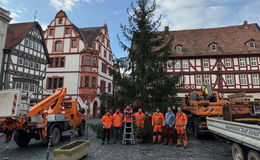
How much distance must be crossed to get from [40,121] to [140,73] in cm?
598

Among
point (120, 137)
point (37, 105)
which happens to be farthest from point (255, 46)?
point (37, 105)

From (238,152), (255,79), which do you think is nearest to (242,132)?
(238,152)

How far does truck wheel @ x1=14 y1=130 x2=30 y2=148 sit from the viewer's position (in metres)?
8.70

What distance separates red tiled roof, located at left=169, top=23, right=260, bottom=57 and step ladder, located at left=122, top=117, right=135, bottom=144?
19510mm

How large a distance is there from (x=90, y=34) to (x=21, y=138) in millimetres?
26809

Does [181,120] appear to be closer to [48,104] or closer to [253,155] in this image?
[253,155]

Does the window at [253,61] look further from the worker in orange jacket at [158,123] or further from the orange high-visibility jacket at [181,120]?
the worker in orange jacket at [158,123]

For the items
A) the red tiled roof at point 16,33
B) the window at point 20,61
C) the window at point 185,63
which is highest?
the red tiled roof at point 16,33

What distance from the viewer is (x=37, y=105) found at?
7879mm

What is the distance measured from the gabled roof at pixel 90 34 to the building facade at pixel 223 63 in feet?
45.7

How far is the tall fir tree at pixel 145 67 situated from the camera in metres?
10.8

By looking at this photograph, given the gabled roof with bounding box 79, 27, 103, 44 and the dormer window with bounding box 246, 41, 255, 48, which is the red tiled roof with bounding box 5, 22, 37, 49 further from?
the dormer window with bounding box 246, 41, 255, 48

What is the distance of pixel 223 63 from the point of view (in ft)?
89.6

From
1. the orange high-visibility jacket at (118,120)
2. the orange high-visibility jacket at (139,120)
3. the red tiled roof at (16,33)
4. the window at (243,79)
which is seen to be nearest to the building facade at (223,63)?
the window at (243,79)
